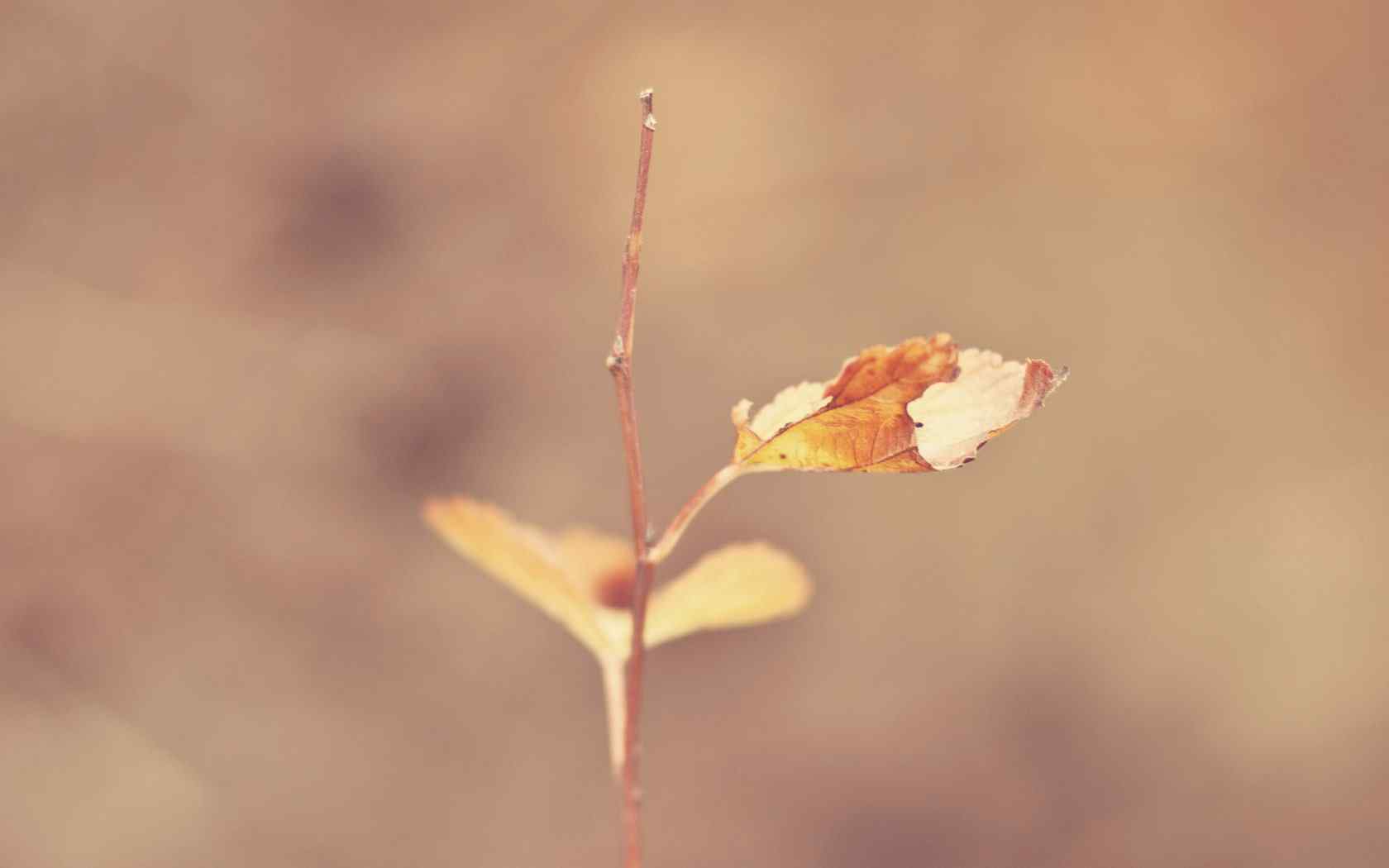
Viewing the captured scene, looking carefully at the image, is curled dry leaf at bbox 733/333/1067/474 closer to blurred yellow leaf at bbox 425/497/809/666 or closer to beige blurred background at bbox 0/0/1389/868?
blurred yellow leaf at bbox 425/497/809/666

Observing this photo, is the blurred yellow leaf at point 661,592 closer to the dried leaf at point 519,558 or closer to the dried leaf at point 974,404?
the dried leaf at point 519,558

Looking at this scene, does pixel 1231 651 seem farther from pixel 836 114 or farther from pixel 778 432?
pixel 778 432

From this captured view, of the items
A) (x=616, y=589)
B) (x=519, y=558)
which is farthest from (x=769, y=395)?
(x=519, y=558)

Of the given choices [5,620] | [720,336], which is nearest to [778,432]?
[720,336]

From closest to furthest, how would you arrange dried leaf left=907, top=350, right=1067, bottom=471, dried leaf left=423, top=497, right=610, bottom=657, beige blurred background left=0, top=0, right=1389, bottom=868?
1. dried leaf left=907, top=350, right=1067, bottom=471
2. dried leaf left=423, top=497, right=610, bottom=657
3. beige blurred background left=0, top=0, right=1389, bottom=868

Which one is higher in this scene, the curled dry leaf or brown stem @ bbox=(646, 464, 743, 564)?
the curled dry leaf

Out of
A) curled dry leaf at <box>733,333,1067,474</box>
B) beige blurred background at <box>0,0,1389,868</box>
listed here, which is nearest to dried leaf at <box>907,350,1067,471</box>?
curled dry leaf at <box>733,333,1067,474</box>
